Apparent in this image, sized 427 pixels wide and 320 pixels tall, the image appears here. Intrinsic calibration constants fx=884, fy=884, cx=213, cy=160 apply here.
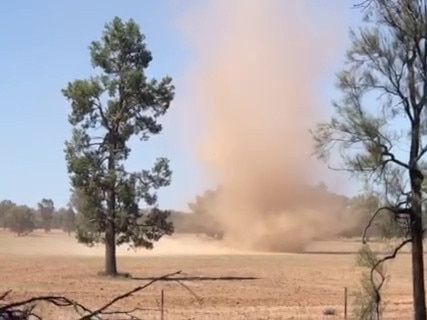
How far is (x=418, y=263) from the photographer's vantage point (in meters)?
21.1

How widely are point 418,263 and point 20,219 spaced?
504 ft

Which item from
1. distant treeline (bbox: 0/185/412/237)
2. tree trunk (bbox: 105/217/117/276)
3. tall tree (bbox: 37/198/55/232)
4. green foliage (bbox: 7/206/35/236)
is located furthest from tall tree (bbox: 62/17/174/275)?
tall tree (bbox: 37/198/55/232)

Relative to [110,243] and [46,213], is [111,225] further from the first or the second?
[46,213]

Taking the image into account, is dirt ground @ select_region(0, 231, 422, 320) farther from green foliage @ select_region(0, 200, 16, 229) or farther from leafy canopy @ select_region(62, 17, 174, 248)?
green foliage @ select_region(0, 200, 16, 229)

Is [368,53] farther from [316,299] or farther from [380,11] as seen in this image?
[316,299]

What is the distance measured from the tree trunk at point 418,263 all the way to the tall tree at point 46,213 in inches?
6894

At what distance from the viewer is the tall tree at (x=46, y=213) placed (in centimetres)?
19285

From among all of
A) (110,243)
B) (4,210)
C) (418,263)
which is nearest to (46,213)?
(4,210)

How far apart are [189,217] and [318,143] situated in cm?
15166

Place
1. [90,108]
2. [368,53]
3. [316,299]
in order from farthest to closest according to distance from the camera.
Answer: [90,108], [316,299], [368,53]

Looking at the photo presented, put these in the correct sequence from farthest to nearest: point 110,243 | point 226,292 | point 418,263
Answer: point 110,243 → point 226,292 → point 418,263

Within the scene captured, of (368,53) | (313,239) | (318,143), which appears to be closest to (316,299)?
(318,143)

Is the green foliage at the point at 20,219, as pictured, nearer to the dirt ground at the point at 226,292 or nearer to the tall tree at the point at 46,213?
the tall tree at the point at 46,213

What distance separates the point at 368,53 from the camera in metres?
21.0
